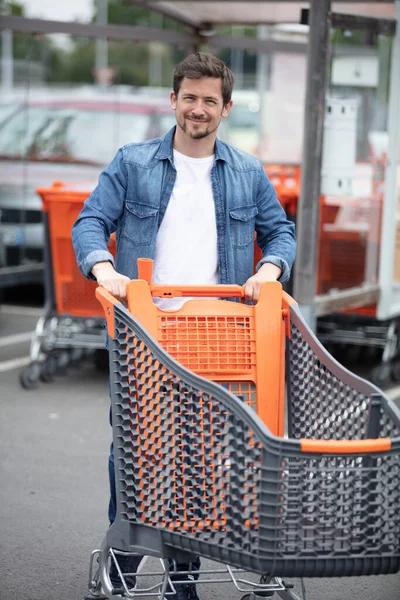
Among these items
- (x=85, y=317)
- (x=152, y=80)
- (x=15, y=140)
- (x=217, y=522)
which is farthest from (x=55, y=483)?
(x=152, y=80)

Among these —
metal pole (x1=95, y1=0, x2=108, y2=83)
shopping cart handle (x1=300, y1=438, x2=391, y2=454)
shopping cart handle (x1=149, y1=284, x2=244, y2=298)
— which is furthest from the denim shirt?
metal pole (x1=95, y1=0, x2=108, y2=83)

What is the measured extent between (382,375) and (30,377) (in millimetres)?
2567

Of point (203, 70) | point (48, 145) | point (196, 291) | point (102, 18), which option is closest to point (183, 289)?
point (196, 291)

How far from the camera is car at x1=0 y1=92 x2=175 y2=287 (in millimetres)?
10188

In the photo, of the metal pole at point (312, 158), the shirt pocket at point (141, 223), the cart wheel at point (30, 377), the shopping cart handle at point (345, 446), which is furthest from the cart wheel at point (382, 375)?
the shopping cart handle at point (345, 446)

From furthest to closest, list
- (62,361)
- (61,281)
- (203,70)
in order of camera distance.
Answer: (62,361), (61,281), (203,70)

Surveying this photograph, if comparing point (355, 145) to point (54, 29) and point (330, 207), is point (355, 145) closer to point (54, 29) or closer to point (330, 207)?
point (330, 207)

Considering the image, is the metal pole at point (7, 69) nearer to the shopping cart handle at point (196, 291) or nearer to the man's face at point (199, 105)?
the man's face at point (199, 105)

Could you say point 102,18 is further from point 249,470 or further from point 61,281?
point 249,470

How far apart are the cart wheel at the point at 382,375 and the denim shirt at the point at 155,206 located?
13.4 ft

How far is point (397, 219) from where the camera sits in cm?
816

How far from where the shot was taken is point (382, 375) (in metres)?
7.72

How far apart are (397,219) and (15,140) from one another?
420cm

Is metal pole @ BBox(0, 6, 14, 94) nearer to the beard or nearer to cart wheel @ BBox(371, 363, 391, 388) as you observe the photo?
cart wheel @ BBox(371, 363, 391, 388)
